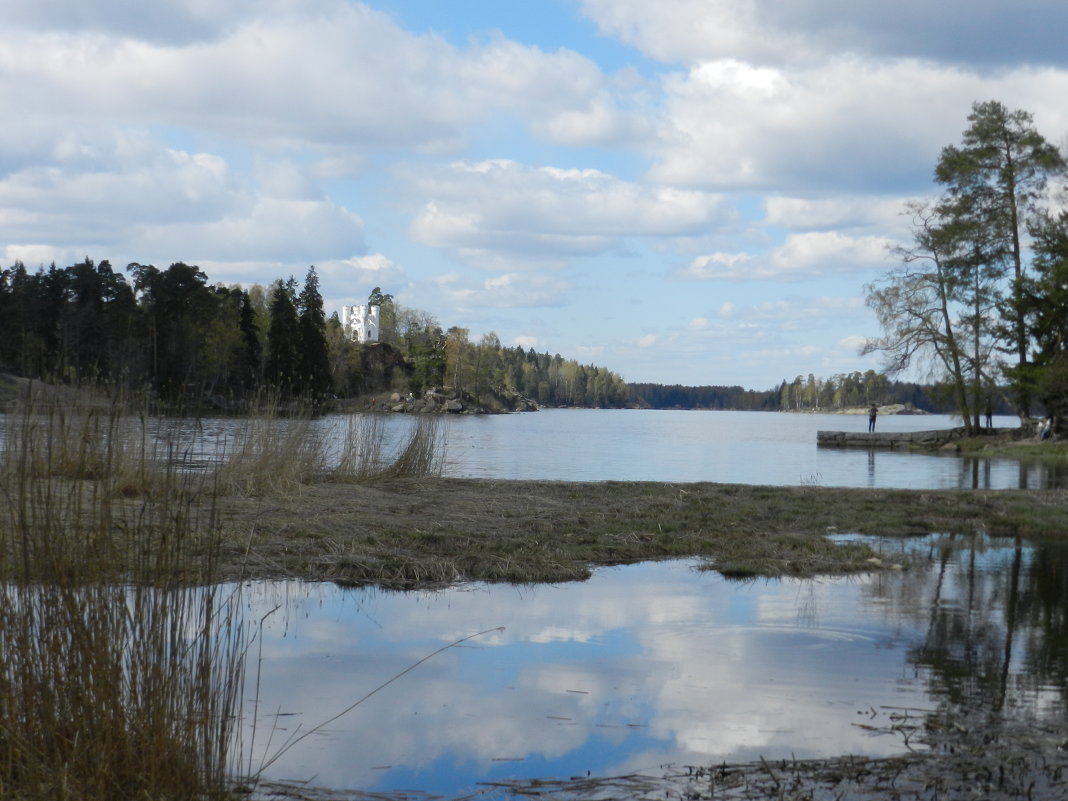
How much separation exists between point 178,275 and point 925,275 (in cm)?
4317

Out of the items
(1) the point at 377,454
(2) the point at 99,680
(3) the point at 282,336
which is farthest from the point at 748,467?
(3) the point at 282,336

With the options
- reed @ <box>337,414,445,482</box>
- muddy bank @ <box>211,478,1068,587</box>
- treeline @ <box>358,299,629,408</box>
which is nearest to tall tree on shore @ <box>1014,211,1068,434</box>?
muddy bank @ <box>211,478,1068,587</box>

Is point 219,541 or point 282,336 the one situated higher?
point 282,336

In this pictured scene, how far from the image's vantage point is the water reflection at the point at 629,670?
196 inches

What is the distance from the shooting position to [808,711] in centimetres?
570

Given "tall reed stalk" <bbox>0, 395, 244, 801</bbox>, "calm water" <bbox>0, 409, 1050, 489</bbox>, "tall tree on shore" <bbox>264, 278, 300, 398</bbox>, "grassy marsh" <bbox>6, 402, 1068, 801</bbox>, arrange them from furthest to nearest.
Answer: "tall tree on shore" <bbox>264, 278, 300, 398</bbox>
"calm water" <bbox>0, 409, 1050, 489</bbox>
"grassy marsh" <bbox>6, 402, 1068, 801</bbox>
"tall reed stalk" <bbox>0, 395, 244, 801</bbox>

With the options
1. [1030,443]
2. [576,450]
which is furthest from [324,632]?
[1030,443]

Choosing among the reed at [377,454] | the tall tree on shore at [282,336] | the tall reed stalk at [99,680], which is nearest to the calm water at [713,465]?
the reed at [377,454]

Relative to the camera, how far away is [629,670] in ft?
21.4

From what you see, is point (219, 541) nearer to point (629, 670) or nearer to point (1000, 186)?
point (629, 670)

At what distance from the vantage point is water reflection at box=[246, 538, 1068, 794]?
16.4 ft

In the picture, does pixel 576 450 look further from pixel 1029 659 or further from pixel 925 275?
pixel 1029 659

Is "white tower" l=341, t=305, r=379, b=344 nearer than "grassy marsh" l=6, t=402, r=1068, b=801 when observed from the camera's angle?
No

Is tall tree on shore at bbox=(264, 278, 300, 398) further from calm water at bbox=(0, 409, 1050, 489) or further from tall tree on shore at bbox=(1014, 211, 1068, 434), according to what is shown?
tall tree on shore at bbox=(1014, 211, 1068, 434)
